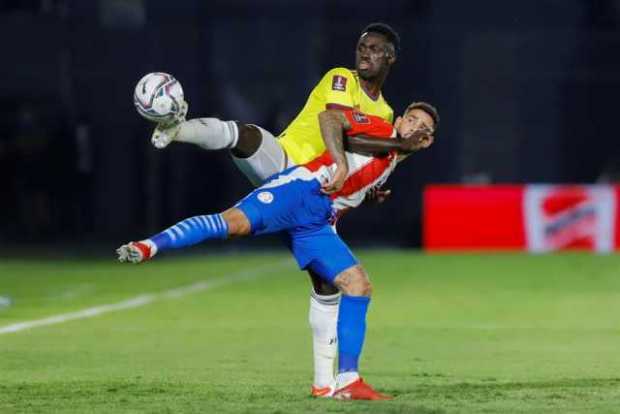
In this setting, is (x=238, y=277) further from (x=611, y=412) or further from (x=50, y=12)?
(x=611, y=412)

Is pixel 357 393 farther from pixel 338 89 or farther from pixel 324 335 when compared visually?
pixel 338 89

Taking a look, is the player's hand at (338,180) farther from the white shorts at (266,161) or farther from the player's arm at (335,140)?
the white shorts at (266,161)

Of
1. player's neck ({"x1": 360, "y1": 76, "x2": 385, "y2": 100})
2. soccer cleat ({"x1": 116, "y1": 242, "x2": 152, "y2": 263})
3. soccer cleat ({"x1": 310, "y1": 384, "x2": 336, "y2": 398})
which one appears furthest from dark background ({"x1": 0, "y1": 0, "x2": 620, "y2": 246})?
soccer cleat ({"x1": 116, "y1": 242, "x2": 152, "y2": 263})

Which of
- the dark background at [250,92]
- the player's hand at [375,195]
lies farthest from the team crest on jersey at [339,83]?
the dark background at [250,92]

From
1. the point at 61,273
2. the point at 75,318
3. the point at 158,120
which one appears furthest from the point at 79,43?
the point at 158,120

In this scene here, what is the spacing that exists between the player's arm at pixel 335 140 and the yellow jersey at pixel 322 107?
0.12 meters

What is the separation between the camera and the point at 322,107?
8.77 m

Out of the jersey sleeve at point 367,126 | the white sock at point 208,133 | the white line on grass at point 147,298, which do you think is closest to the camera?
the white sock at point 208,133

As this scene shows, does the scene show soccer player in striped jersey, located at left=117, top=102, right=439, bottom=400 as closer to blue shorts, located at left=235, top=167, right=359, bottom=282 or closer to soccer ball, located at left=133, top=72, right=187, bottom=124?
blue shorts, located at left=235, top=167, right=359, bottom=282

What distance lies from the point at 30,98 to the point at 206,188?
3.09 meters

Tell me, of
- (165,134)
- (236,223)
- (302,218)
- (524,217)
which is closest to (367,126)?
(302,218)

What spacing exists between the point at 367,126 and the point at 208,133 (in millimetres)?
986

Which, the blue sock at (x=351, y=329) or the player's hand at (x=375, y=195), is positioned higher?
the player's hand at (x=375, y=195)

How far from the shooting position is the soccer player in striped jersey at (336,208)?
829cm
